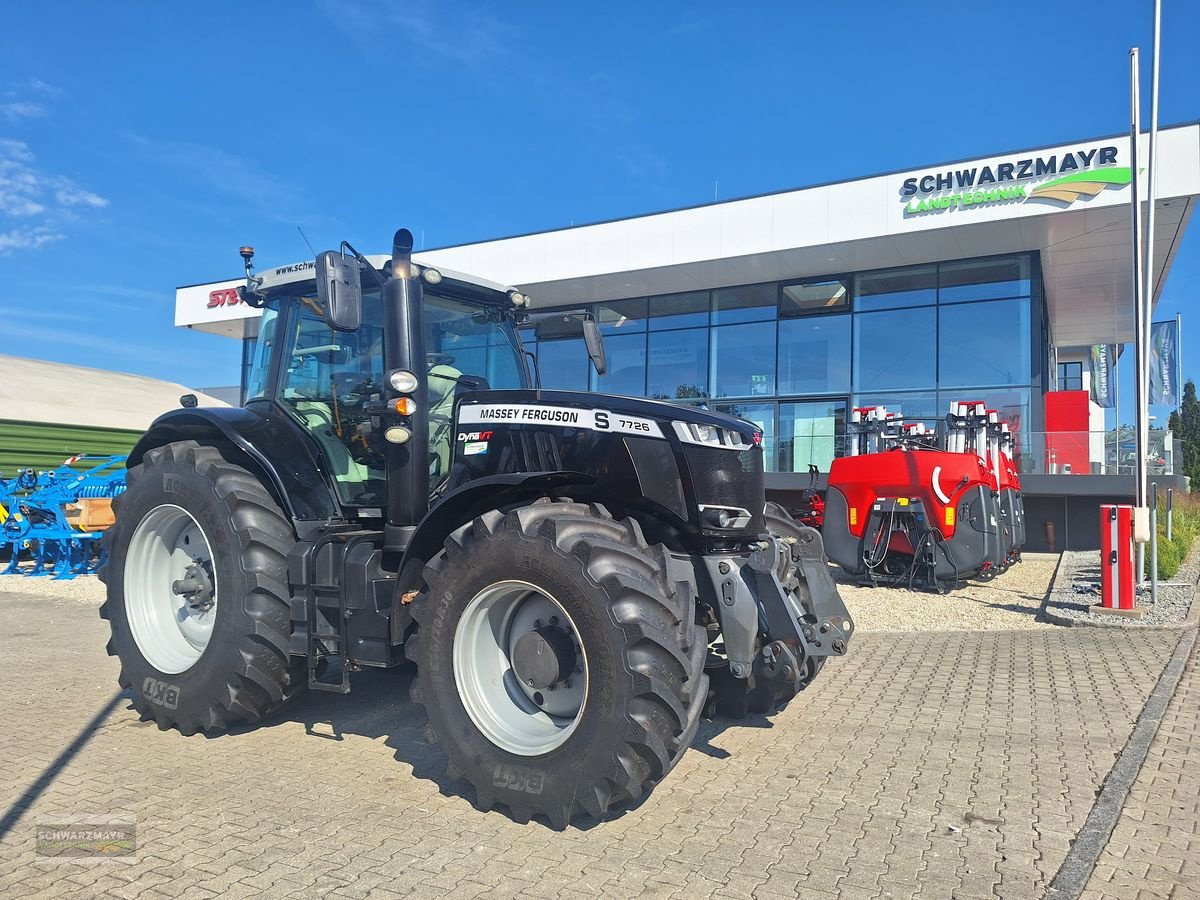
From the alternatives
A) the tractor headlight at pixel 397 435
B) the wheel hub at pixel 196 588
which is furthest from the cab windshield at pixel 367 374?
the wheel hub at pixel 196 588

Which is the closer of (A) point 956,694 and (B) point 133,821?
(B) point 133,821

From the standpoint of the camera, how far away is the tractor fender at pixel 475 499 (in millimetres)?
3965

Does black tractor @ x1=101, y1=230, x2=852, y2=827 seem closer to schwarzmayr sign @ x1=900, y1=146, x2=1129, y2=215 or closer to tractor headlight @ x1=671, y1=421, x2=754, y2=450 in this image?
tractor headlight @ x1=671, y1=421, x2=754, y2=450

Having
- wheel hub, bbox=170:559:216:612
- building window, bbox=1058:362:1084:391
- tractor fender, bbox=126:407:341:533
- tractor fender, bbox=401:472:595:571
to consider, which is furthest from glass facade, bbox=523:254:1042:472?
building window, bbox=1058:362:1084:391

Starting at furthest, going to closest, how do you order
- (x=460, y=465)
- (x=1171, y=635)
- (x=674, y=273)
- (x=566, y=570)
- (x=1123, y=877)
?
(x=674, y=273) → (x=1171, y=635) → (x=460, y=465) → (x=566, y=570) → (x=1123, y=877)

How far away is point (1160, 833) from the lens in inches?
144

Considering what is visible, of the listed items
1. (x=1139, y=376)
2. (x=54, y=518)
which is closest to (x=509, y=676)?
(x=1139, y=376)

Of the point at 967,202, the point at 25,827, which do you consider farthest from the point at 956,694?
the point at 967,202

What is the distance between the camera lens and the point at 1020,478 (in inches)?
605

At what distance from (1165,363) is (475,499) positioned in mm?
26997

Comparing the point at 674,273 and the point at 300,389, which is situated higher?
the point at 674,273

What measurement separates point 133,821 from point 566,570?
213 centimetres

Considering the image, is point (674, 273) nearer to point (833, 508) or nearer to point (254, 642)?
point (833, 508)

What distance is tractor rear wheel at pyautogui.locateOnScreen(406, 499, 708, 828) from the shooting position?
134 inches
